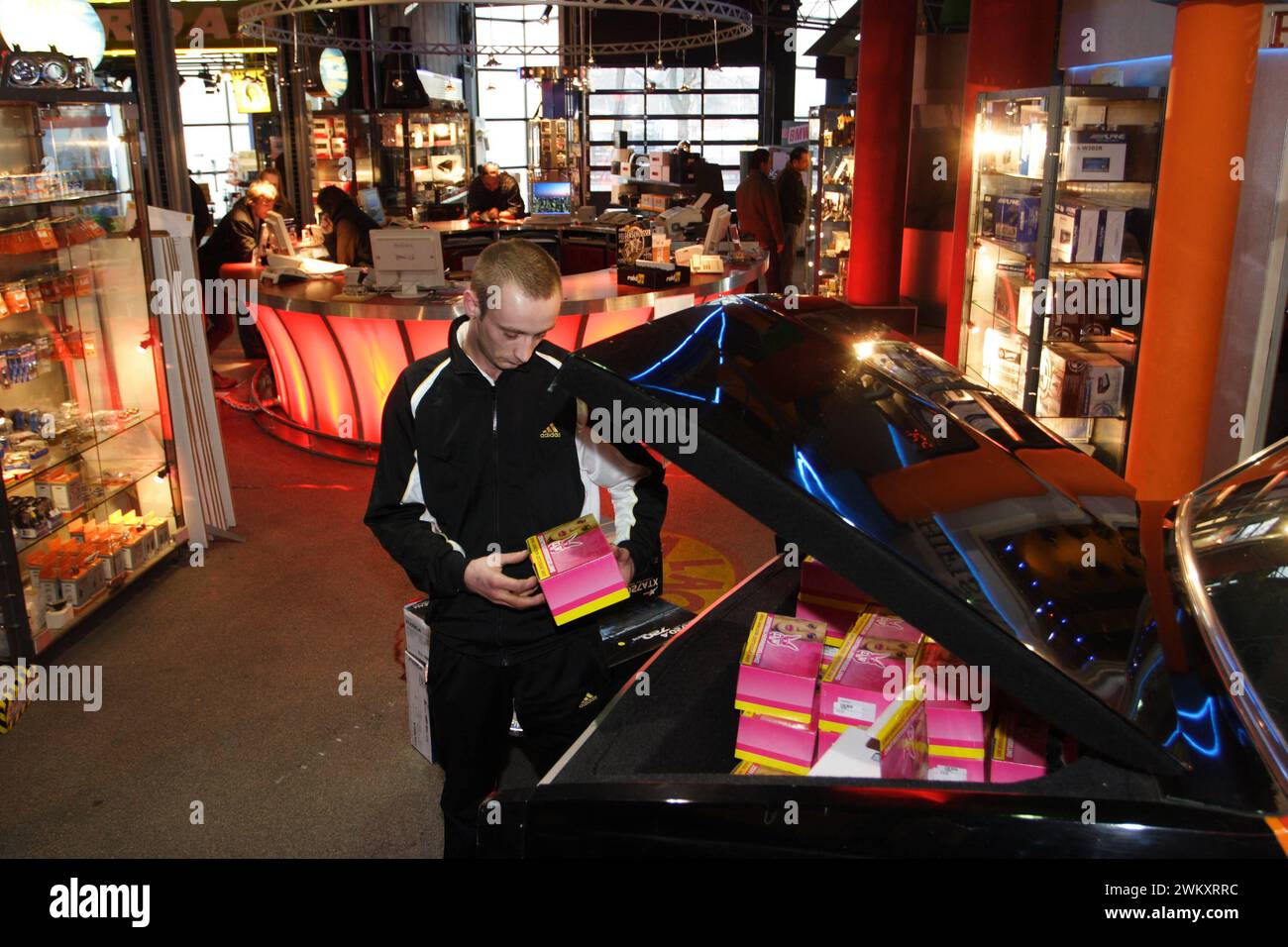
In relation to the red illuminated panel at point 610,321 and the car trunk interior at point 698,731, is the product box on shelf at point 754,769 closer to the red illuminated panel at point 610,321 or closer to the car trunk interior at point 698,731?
the car trunk interior at point 698,731

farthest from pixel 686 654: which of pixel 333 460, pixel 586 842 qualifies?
pixel 333 460

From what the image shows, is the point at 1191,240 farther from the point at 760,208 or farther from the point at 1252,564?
the point at 760,208

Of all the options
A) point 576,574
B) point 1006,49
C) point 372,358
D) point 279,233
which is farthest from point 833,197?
point 576,574

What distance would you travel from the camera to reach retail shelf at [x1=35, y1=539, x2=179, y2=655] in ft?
14.0

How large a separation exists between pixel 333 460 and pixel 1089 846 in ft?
20.1

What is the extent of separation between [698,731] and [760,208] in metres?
10.2

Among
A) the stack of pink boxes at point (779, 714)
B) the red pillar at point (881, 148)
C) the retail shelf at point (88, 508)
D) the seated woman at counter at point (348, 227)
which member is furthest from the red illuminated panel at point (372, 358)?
the red pillar at point (881, 148)

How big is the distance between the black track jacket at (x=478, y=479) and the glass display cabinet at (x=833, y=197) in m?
9.64

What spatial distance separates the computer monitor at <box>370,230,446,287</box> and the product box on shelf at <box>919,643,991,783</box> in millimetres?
5526

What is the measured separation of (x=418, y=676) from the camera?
11.6 feet

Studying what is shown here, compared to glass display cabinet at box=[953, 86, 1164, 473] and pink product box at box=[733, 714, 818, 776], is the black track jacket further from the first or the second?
glass display cabinet at box=[953, 86, 1164, 473]


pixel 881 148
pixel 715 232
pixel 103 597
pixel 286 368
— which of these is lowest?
pixel 103 597

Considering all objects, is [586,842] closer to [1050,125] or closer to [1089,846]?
[1089,846]

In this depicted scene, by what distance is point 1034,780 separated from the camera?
1559mm
